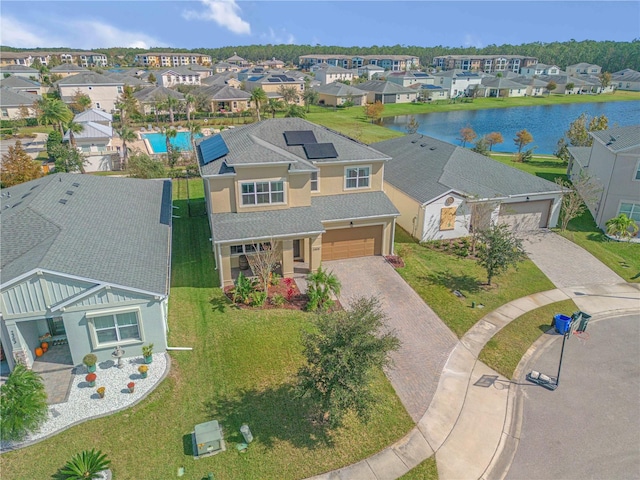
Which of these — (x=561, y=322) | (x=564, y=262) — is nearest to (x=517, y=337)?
(x=561, y=322)

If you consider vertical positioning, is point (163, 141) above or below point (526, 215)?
above

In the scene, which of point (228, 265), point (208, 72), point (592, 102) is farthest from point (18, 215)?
point (592, 102)

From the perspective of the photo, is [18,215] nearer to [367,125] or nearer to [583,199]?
[583,199]

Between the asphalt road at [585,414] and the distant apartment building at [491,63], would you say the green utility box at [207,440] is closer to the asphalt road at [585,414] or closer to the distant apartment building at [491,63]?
the asphalt road at [585,414]

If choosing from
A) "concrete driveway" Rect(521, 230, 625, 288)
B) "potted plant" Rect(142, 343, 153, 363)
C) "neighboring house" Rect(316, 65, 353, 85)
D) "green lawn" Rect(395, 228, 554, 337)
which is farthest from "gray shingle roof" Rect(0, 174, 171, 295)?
"neighboring house" Rect(316, 65, 353, 85)

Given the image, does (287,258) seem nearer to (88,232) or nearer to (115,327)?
(115,327)
